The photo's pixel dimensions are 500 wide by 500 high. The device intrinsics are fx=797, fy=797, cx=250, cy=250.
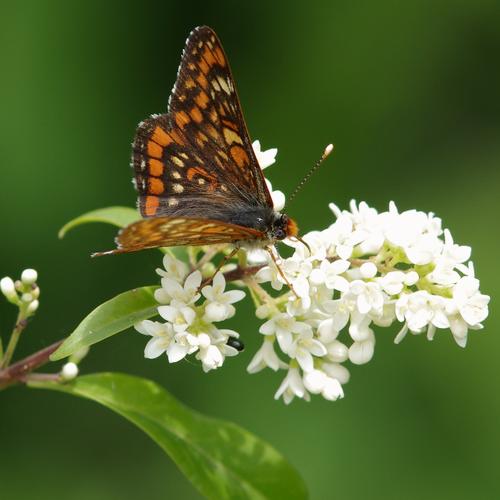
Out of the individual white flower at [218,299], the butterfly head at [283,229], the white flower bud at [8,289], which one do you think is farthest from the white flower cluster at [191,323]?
the white flower bud at [8,289]

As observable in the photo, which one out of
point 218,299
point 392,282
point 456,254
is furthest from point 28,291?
point 456,254

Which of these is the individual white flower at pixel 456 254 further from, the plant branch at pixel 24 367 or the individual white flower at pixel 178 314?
the plant branch at pixel 24 367

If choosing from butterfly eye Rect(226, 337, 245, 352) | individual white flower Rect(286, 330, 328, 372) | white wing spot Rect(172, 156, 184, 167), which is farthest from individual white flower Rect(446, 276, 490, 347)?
white wing spot Rect(172, 156, 184, 167)

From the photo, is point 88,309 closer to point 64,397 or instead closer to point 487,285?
point 64,397

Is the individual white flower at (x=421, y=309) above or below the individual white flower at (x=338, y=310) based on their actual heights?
above

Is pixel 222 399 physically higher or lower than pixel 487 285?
lower

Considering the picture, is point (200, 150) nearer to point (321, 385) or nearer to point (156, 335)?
point (156, 335)

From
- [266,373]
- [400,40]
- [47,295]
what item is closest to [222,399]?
[266,373]
